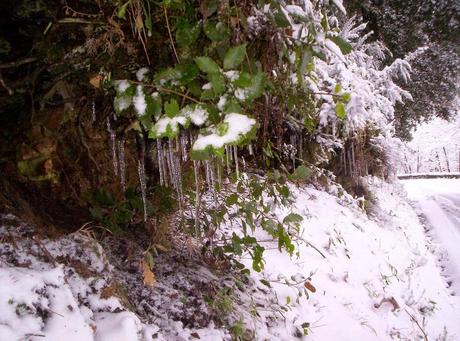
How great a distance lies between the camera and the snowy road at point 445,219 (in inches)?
228

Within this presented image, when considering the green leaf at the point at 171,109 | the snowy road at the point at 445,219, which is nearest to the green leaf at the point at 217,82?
the green leaf at the point at 171,109

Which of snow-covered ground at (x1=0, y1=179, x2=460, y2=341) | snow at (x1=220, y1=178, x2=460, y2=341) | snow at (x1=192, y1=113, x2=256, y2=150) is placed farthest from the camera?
snow at (x1=220, y1=178, x2=460, y2=341)

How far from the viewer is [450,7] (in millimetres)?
5160

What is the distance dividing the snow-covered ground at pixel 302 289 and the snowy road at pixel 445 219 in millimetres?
252

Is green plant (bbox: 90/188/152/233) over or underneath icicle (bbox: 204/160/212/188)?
underneath

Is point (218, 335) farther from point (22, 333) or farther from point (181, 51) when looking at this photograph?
point (181, 51)

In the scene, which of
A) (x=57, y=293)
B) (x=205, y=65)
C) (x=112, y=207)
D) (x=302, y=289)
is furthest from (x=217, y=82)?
(x=302, y=289)

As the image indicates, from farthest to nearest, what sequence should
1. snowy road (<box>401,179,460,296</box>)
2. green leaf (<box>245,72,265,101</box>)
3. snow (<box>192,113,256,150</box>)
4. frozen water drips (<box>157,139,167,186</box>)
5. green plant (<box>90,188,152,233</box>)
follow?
snowy road (<box>401,179,460,296</box>)
green plant (<box>90,188,152,233</box>)
frozen water drips (<box>157,139,167,186</box>)
green leaf (<box>245,72,265,101</box>)
snow (<box>192,113,256,150</box>)

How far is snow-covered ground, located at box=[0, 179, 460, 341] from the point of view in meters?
1.28

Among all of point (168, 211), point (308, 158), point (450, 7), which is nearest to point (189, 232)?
point (168, 211)

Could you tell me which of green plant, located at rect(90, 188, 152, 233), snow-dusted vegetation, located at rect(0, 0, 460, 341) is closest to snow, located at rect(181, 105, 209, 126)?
snow-dusted vegetation, located at rect(0, 0, 460, 341)

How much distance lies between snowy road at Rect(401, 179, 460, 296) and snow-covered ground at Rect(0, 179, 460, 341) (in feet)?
0.83

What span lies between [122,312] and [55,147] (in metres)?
A: 0.88

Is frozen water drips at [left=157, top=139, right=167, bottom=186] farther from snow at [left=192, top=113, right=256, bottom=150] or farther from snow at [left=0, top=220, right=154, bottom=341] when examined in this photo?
snow at [left=192, top=113, right=256, bottom=150]
